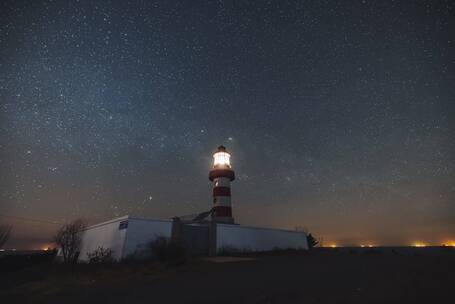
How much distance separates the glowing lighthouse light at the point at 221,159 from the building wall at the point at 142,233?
10.2 m

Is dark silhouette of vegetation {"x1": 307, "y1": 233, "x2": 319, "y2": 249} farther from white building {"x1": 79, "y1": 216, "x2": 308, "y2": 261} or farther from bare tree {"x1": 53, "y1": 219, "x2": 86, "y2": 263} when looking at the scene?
bare tree {"x1": 53, "y1": 219, "x2": 86, "y2": 263}

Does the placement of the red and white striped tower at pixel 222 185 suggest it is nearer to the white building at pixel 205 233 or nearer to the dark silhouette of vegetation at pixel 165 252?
the white building at pixel 205 233

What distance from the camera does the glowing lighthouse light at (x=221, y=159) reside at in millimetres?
25947

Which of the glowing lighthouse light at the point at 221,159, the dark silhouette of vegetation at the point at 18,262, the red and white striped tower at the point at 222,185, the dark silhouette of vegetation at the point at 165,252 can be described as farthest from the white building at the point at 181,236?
the glowing lighthouse light at the point at 221,159

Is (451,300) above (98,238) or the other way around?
the other way around

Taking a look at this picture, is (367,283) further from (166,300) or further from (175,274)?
(175,274)

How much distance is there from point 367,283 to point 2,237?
120ft

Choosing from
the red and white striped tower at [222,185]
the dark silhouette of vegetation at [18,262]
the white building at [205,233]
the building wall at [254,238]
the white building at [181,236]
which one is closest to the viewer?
the white building at [181,236]

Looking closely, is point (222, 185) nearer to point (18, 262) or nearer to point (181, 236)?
point (181, 236)

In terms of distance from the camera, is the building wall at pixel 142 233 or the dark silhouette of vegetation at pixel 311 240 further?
the dark silhouette of vegetation at pixel 311 240

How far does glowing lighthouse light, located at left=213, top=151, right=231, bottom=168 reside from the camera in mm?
25947

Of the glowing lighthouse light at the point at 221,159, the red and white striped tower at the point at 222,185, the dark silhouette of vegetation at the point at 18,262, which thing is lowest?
the dark silhouette of vegetation at the point at 18,262

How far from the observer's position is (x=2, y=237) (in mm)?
27594

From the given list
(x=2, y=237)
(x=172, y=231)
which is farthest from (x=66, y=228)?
(x=172, y=231)
